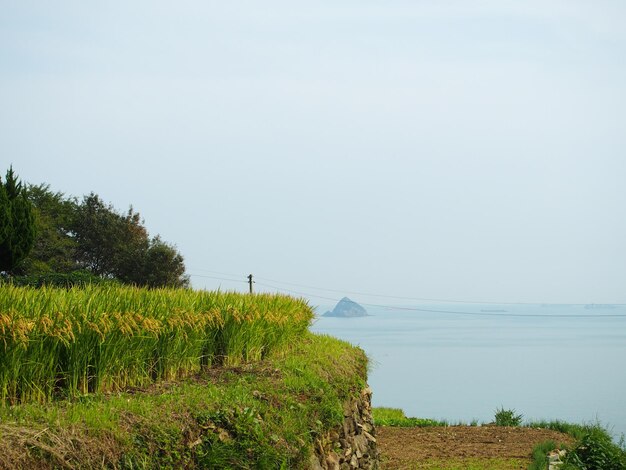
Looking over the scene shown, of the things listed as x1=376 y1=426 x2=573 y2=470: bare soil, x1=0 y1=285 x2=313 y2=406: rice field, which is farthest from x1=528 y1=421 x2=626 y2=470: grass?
x1=0 y1=285 x2=313 y2=406: rice field

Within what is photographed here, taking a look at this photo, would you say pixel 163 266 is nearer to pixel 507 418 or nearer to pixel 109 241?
pixel 109 241

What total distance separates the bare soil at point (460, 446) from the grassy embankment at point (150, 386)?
2.63 meters

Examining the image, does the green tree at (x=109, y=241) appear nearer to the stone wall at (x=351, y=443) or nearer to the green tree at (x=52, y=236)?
the green tree at (x=52, y=236)

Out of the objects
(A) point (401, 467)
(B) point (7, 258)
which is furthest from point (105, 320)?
(B) point (7, 258)

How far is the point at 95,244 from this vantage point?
43.5m

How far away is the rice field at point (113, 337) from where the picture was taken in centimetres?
707

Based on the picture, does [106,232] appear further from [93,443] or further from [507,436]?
[93,443]

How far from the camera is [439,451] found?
12703mm

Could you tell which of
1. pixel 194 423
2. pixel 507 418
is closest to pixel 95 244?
pixel 507 418

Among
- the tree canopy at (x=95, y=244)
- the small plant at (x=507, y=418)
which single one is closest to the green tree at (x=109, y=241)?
the tree canopy at (x=95, y=244)

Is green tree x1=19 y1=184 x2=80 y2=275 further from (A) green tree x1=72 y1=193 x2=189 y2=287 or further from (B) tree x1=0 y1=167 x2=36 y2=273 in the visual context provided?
(B) tree x1=0 y1=167 x2=36 y2=273

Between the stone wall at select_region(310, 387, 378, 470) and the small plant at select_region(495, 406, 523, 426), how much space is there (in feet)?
16.1

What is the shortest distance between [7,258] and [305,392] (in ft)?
70.1

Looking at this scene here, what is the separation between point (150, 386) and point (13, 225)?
2100 centimetres
